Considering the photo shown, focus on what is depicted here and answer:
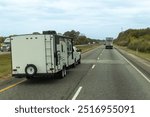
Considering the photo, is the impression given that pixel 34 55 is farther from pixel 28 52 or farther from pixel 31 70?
pixel 31 70

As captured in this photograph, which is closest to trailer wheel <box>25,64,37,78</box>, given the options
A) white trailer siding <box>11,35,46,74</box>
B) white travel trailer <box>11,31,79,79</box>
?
white travel trailer <box>11,31,79,79</box>

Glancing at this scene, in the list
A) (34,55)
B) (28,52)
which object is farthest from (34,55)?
(28,52)

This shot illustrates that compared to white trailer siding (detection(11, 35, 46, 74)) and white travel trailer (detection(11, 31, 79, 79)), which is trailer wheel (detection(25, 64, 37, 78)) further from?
white trailer siding (detection(11, 35, 46, 74))

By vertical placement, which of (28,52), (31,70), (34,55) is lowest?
(31,70)

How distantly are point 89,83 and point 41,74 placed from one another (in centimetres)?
244

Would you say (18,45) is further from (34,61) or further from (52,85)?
(52,85)

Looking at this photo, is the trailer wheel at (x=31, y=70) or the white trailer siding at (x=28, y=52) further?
the white trailer siding at (x=28, y=52)

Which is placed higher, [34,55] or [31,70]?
[34,55]

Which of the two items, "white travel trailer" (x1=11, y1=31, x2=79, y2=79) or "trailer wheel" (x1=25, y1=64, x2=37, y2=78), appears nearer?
"trailer wheel" (x1=25, y1=64, x2=37, y2=78)

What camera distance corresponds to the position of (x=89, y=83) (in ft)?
54.9

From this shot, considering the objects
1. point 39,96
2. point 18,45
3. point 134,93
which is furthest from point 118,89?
point 18,45

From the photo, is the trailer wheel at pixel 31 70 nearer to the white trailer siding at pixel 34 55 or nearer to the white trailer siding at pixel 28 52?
the white trailer siding at pixel 34 55

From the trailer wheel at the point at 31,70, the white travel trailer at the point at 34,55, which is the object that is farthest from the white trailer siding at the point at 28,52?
the trailer wheel at the point at 31,70

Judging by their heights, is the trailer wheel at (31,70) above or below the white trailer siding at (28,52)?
below
